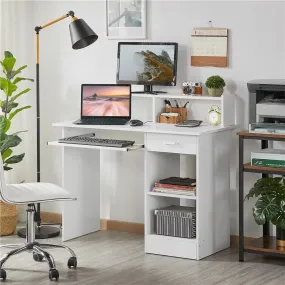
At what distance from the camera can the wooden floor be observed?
4.73m

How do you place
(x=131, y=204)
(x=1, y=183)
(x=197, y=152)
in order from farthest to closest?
(x=131, y=204)
(x=197, y=152)
(x=1, y=183)

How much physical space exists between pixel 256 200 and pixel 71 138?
4.33 feet

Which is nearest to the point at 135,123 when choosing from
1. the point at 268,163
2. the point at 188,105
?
the point at 188,105

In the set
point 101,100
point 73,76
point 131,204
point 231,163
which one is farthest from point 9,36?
point 231,163

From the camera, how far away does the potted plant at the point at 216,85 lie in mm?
5406

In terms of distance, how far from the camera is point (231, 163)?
18.3ft

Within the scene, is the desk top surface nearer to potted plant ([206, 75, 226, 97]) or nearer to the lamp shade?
potted plant ([206, 75, 226, 97])

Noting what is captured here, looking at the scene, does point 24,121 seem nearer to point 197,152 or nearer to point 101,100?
point 101,100

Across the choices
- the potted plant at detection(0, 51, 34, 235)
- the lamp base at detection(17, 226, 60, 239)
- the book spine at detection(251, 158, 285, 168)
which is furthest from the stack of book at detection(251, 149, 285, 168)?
the potted plant at detection(0, 51, 34, 235)

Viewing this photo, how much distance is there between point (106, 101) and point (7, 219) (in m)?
1.14

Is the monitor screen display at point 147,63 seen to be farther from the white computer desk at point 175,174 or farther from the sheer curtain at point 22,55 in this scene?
the sheer curtain at point 22,55

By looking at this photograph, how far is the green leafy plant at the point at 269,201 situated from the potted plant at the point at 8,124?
1776 mm

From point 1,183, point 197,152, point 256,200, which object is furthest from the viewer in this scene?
point 256,200

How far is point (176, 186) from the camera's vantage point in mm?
5270
